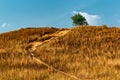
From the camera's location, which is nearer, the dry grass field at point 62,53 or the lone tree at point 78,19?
the dry grass field at point 62,53

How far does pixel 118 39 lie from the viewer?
3250 cm

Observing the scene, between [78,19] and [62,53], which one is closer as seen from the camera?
[62,53]

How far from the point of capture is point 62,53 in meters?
29.0

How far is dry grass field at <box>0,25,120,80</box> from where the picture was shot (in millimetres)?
20031

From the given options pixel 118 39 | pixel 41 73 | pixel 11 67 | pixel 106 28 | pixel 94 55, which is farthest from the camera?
pixel 106 28

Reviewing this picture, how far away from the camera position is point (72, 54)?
28828 millimetres

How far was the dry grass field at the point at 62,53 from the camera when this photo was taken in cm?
2003

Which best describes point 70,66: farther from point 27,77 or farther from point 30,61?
point 27,77

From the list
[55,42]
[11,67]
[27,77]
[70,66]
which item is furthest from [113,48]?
[27,77]

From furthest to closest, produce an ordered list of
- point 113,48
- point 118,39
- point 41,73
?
1. point 118,39
2. point 113,48
3. point 41,73

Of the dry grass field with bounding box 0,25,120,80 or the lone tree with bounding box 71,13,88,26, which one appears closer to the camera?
the dry grass field with bounding box 0,25,120,80

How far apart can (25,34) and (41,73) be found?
1656 cm

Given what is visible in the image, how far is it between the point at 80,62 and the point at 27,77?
268 inches

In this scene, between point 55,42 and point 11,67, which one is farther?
point 55,42
